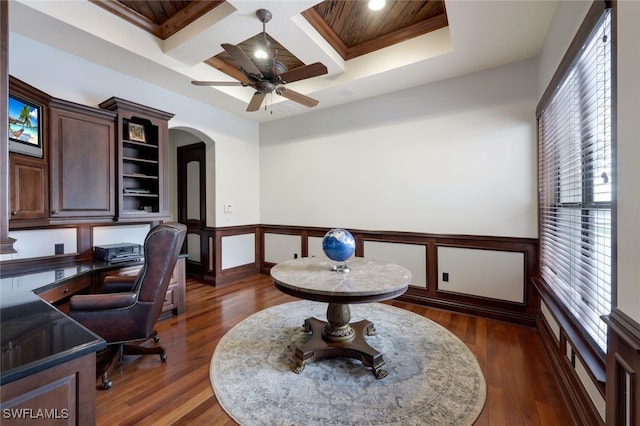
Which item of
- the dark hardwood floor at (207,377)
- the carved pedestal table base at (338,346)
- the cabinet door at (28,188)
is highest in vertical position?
the cabinet door at (28,188)

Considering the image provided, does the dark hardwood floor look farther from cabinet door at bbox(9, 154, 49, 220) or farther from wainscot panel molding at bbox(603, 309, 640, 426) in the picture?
cabinet door at bbox(9, 154, 49, 220)

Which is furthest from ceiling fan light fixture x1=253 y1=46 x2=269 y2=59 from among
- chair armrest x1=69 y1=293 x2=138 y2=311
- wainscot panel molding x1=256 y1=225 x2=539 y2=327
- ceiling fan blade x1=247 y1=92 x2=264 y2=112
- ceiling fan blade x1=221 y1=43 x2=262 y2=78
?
chair armrest x1=69 y1=293 x2=138 y2=311

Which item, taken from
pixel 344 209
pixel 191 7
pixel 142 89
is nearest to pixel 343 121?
pixel 344 209

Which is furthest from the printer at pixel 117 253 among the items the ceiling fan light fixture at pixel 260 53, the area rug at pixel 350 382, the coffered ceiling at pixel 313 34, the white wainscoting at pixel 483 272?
the white wainscoting at pixel 483 272

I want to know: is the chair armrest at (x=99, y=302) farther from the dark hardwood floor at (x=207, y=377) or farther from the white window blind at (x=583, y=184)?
the white window blind at (x=583, y=184)

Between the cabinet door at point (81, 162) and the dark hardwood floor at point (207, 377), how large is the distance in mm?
1453

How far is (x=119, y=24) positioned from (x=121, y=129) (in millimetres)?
990

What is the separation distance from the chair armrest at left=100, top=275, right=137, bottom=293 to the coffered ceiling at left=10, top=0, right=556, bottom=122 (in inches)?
87.2

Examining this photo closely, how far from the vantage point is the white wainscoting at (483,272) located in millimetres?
3016

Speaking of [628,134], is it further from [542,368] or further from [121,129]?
[121,129]

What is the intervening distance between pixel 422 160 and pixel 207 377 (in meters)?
3.28

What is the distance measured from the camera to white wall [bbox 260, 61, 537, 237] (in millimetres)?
3010

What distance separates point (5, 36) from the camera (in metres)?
1.05

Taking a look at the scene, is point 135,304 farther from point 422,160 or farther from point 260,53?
point 422,160
